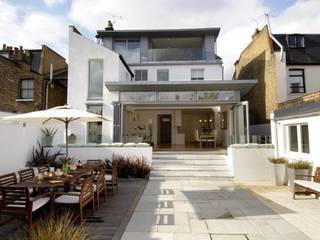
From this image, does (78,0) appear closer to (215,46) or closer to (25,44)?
(25,44)

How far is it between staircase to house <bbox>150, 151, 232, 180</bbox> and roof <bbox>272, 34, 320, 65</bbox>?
7.68 meters

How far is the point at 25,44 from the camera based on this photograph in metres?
18.0

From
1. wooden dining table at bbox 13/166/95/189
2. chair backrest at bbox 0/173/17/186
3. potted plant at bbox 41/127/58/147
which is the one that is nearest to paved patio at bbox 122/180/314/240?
wooden dining table at bbox 13/166/95/189

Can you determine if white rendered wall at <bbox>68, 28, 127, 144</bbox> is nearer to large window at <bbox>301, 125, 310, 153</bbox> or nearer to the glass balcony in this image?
the glass balcony

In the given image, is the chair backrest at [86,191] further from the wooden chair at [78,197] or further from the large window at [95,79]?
the large window at [95,79]

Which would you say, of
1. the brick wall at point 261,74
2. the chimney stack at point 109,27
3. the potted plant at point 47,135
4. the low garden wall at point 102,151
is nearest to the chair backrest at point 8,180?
the low garden wall at point 102,151

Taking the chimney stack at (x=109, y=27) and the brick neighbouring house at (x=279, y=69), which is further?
the chimney stack at (x=109, y=27)

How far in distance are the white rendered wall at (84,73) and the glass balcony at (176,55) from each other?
5.74m

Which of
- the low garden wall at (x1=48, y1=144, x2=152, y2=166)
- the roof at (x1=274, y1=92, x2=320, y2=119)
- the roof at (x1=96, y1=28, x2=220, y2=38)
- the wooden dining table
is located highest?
the roof at (x1=96, y1=28, x2=220, y2=38)

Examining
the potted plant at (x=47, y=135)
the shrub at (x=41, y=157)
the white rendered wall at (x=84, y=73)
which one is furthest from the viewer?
the white rendered wall at (x=84, y=73)

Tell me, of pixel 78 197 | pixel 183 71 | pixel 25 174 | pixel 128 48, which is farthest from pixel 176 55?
pixel 78 197

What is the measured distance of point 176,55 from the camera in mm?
19672

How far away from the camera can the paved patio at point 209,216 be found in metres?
4.64

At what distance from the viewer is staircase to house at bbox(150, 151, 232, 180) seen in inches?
406
